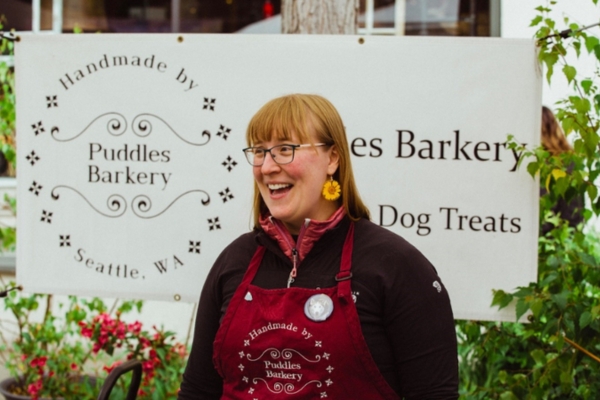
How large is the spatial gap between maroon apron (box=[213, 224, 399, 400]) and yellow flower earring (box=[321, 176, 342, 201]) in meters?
0.14

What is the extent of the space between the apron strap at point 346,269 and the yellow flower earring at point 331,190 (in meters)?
0.10

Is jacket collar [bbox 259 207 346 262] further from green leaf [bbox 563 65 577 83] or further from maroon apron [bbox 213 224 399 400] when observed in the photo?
green leaf [bbox 563 65 577 83]

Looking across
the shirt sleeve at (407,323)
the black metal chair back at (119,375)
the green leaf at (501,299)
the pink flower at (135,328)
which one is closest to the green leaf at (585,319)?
the green leaf at (501,299)

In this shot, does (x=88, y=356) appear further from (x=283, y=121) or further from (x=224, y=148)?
(x=283, y=121)

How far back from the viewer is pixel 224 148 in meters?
2.79

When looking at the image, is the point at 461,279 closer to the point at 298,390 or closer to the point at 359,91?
the point at 359,91

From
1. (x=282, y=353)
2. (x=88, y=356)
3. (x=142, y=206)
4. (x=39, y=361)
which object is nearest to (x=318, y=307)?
(x=282, y=353)

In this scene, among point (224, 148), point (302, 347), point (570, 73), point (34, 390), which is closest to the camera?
point (302, 347)

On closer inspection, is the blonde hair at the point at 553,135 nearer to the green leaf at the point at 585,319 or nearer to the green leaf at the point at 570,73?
the green leaf at the point at 570,73

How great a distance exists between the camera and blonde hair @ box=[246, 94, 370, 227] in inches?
77.4

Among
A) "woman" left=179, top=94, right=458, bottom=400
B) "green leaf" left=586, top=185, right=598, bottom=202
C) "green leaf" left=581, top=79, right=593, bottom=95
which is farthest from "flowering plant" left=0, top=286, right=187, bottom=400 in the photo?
"green leaf" left=581, top=79, right=593, bottom=95

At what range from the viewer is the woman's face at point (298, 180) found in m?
1.97

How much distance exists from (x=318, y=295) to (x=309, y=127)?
42 centimetres

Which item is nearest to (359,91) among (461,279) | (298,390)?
(461,279)
